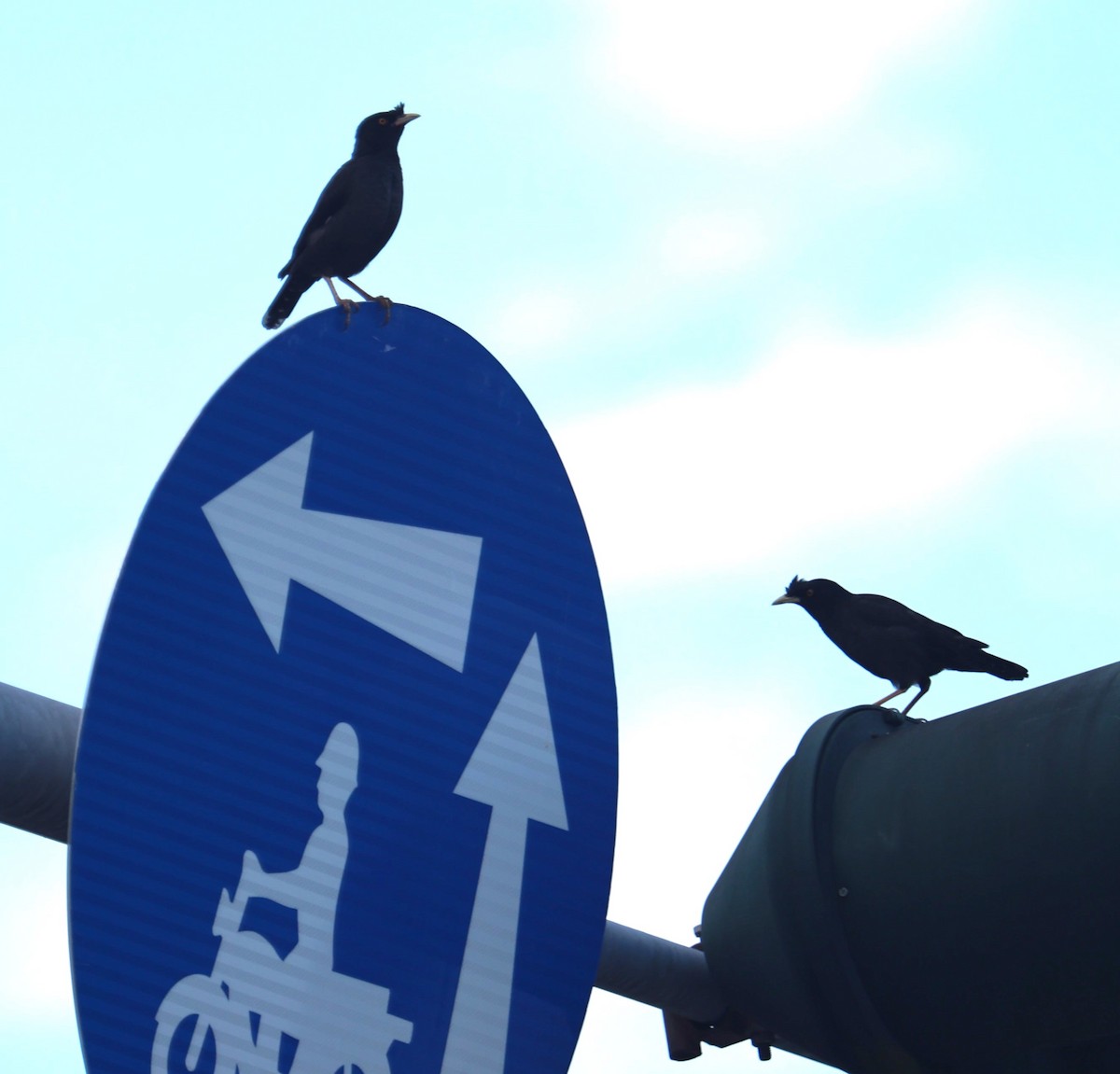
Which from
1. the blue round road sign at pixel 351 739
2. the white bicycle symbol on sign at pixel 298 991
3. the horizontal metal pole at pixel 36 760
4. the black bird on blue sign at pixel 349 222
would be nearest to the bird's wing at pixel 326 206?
the black bird on blue sign at pixel 349 222

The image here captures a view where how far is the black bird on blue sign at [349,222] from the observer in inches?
141

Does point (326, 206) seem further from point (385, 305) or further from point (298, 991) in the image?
point (298, 991)

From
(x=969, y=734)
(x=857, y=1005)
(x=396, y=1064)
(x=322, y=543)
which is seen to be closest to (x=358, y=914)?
(x=396, y=1064)

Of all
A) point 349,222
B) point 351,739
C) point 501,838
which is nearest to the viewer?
point 351,739

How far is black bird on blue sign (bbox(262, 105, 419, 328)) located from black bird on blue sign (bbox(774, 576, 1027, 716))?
1562 millimetres

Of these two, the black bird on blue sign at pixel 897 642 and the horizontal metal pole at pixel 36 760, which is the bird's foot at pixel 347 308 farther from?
the black bird on blue sign at pixel 897 642

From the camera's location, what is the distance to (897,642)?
172 inches

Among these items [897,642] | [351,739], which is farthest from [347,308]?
[897,642]

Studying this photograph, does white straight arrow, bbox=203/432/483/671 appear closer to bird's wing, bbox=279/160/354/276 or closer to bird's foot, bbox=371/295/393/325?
bird's foot, bbox=371/295/393/325

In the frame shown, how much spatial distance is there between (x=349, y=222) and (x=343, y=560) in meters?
1.25

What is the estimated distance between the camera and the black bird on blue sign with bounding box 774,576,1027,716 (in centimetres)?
436

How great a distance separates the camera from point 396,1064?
2480 mm

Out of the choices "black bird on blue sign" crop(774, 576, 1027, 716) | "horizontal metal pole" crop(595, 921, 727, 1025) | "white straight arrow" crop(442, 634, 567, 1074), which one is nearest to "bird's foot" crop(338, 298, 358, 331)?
"white straight arrow" crop(442, 634, 567, 1074)

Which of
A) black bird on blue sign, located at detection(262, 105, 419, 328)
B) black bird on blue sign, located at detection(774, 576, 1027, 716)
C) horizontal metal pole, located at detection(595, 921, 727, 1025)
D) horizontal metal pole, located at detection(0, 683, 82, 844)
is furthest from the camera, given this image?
black bird on blue sign, located at detection(774, 576, 1027, 716)
